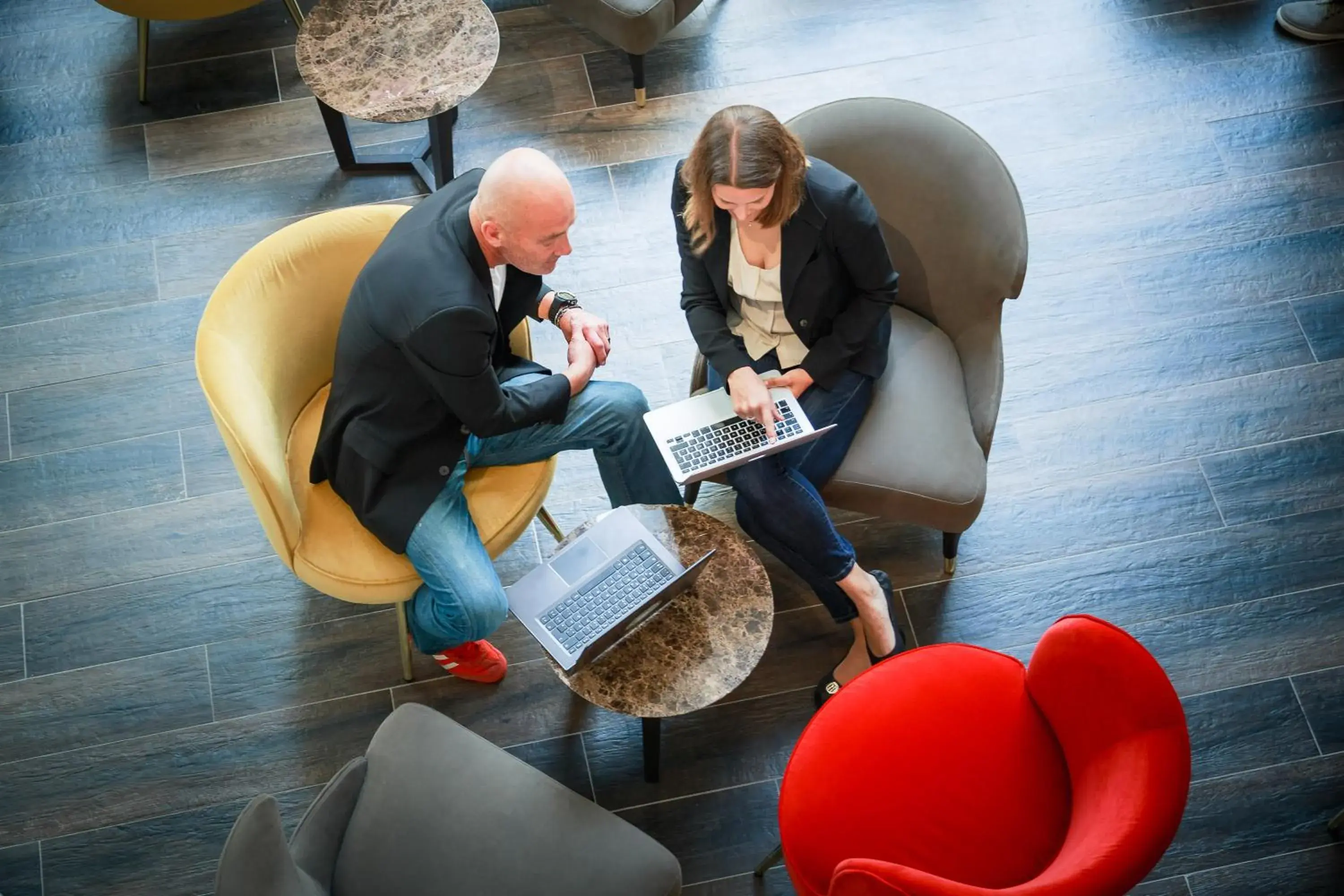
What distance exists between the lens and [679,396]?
11.0 ft

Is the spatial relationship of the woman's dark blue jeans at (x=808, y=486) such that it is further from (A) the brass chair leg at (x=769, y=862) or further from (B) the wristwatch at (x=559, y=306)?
(A) the brass chair leg at (x=769, y=862)

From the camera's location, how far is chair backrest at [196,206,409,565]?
2396mm

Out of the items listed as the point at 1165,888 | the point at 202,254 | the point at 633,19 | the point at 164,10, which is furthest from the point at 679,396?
the point at 164,10

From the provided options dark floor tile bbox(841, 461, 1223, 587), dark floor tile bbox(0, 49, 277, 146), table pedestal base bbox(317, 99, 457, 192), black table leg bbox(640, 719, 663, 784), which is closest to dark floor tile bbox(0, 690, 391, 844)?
black table leg bbox(640, 719, 663, 784)

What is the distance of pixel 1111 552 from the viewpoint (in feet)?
10.2

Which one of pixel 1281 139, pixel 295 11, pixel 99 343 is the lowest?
pixel 99 343

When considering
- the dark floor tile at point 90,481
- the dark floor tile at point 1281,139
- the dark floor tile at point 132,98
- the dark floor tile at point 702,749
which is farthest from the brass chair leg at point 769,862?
the dark floor tile at point 132,98

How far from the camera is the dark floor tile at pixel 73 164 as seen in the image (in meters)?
3.66

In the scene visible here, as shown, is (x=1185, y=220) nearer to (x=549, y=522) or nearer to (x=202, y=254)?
(x=549, y=522)

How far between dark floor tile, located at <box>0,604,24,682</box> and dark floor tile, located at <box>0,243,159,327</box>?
2.92ft

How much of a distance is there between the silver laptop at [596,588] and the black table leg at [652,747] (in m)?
0.27

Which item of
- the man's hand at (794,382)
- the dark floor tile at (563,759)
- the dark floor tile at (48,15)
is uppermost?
the dark floor tile at (48,15)

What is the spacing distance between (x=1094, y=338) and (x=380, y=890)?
94.0 inches

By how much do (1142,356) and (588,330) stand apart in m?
1.63
